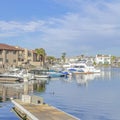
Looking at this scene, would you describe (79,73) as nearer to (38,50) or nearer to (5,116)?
(38,50)

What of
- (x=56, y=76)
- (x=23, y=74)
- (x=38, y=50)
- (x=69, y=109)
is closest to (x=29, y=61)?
(x=38, y=50)

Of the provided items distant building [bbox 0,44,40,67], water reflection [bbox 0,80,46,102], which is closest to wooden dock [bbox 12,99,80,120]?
water reflection [bbox 0,80,46,102]

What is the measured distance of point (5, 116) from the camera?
100 ft

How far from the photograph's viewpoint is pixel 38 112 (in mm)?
27906

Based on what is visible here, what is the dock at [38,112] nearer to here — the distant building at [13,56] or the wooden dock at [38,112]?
the wooden dock at [38,112]

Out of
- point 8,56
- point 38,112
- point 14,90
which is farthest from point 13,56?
point 38,112

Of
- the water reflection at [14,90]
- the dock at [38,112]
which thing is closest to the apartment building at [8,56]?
the water reflection at [14,90]

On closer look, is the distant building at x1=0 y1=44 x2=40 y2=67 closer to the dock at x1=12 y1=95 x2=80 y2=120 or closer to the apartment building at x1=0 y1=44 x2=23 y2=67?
the apartment building at x1=0 y1=44 x2=23 y2=67

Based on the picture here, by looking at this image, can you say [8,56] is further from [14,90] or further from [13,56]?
[14,90]

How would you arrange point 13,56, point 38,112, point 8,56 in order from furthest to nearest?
point 13,56
point 8,56
point 38,112

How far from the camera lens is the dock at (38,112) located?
25.6m

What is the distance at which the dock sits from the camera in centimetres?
2563

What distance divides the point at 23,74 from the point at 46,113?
54405 millimetres

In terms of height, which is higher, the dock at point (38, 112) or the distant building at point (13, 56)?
the distant building at point (13, 56)
